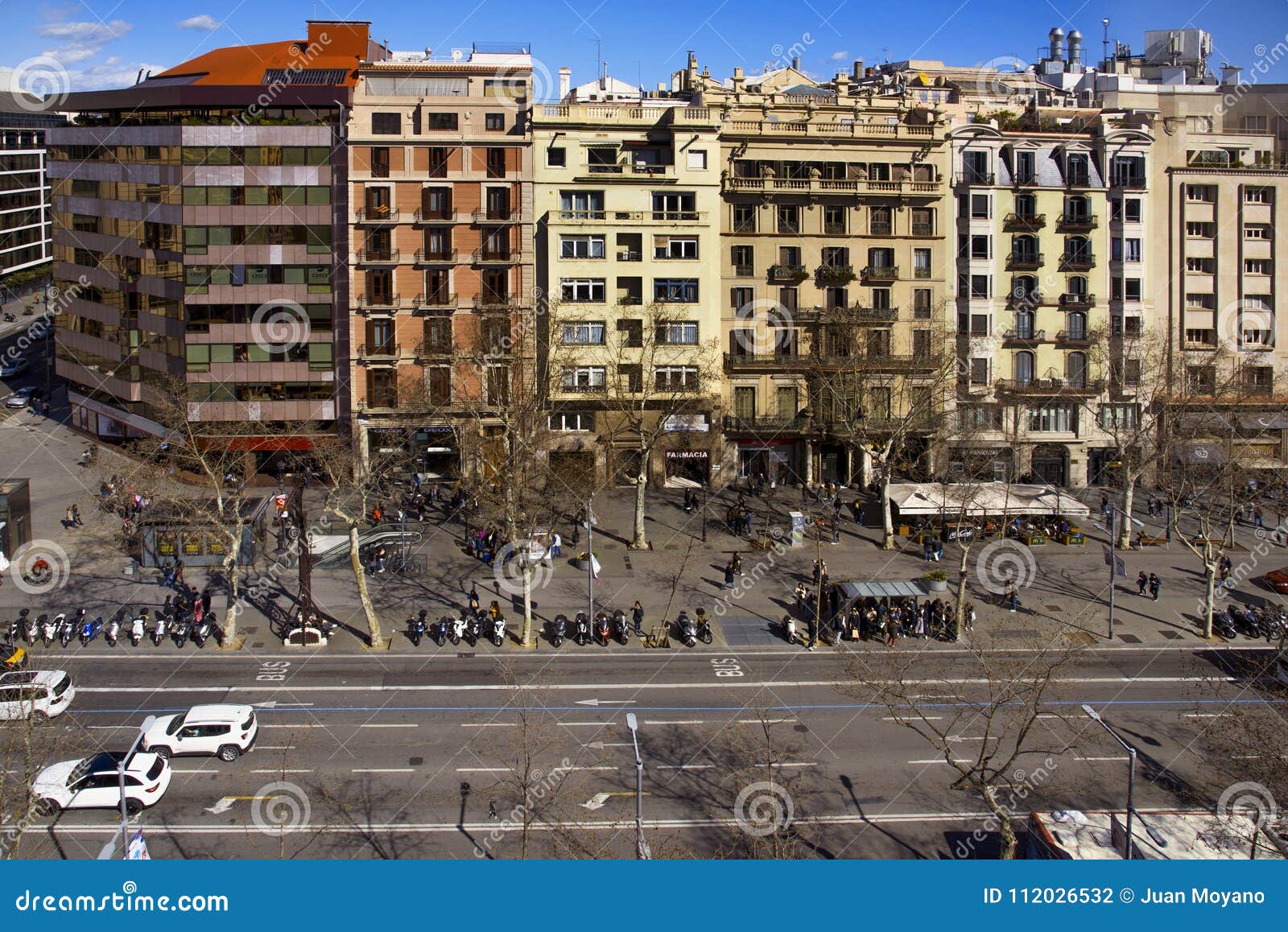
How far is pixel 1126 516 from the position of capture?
165ft

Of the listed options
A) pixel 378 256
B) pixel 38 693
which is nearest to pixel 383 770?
pixel 38 693

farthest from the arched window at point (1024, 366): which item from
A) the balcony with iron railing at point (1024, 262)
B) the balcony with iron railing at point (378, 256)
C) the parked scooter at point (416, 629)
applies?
the parked scooter at point (416, 629)

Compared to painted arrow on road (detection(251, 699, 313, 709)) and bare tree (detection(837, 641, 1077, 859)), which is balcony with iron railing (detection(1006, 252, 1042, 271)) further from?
painted arrow on road (detection(251, 699, 313, 709))

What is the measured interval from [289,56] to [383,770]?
4759 centimetres

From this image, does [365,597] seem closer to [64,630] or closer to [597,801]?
[64,630]

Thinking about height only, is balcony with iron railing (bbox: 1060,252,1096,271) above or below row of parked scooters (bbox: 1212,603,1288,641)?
above

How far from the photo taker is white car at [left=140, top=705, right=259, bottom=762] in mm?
29750

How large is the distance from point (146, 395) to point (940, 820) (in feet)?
162

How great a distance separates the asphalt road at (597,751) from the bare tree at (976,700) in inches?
8.7

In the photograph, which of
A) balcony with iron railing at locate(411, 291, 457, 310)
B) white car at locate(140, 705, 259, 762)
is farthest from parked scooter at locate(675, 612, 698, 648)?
balcony with iron railing at locate(411, 291, 457, 310)

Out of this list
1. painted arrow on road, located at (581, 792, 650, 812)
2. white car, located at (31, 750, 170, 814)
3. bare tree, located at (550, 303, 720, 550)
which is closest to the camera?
white car, located at (31, 750, 170, 814)

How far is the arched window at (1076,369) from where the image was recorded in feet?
201

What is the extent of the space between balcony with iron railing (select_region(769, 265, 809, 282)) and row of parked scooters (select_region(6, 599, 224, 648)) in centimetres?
3334

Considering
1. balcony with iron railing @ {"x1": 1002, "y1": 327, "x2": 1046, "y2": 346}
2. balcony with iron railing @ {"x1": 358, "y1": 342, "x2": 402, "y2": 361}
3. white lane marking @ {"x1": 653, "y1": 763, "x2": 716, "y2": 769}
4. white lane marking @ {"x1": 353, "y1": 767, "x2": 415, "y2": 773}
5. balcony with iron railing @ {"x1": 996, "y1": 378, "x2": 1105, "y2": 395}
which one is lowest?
white lane marking @ {"x1": 653, "y1": 763, "x2": 716, "y2": 769}
